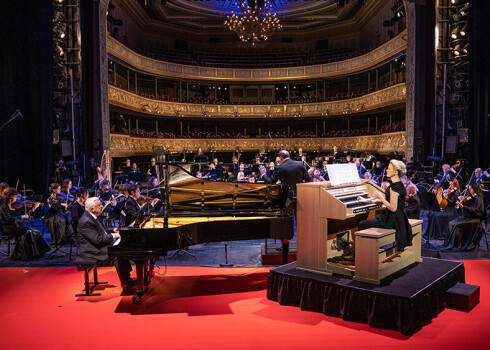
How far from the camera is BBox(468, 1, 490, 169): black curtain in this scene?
10.3 meters

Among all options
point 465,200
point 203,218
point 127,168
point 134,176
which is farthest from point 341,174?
point 127,168

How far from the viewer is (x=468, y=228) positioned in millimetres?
6961

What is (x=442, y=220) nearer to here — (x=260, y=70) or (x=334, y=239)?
(x=334, y=239)

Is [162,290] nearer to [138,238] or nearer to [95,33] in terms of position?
[138,238]

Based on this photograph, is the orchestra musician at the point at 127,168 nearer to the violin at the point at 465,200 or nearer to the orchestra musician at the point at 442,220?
the orchestra musician at the point at 442,220

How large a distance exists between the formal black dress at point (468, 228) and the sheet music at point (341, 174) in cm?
299

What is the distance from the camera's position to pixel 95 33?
43.5 feet

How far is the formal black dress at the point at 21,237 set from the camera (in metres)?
6.66

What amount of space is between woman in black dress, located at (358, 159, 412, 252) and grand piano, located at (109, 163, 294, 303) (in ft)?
3.73

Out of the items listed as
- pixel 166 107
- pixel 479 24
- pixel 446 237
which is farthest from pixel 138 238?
pixel 166 107

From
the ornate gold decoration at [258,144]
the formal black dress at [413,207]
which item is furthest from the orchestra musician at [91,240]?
the ornate gold decoration at [258,144]

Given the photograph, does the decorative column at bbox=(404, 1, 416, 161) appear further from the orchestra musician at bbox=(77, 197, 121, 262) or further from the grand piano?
the orchestra musician at bbox=(77, 197, 121, 262)

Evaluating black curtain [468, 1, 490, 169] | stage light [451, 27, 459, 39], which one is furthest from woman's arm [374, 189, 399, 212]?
stage light [451, 27, 459, 39]

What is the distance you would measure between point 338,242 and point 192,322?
2.13 metres
